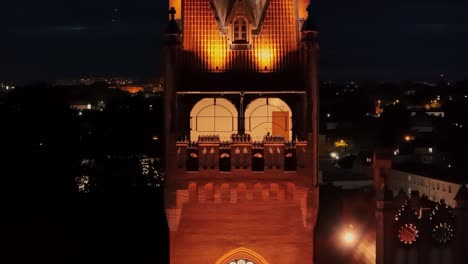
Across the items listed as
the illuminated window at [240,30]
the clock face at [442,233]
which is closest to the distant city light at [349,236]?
the clock face at [442,233]

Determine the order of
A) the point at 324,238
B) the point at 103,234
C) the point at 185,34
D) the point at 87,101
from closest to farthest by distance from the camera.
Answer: the point at 185,34
the point at 324,238
the point at 103,234
the point at 87,101

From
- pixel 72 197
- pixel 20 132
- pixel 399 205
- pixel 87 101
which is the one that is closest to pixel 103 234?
pixel 72 197

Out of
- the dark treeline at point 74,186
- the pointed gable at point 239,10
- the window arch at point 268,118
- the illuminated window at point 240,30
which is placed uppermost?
the pointed gable at point 239,10

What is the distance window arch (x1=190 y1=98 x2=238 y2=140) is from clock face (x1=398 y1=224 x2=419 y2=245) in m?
5.01

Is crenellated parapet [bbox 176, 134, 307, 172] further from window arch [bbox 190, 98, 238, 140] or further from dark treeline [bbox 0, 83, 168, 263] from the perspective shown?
dark treeline [bbox 0, 83, 168, 263]

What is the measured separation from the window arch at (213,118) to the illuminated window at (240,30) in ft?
4.33

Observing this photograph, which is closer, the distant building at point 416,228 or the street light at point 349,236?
the distant building at point 416,228

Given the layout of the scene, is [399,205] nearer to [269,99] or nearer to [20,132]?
[269,99]

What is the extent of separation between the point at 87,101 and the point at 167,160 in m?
112

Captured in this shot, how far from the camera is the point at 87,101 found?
409 ft

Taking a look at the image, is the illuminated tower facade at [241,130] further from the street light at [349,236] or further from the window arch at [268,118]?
the street light at [349,236]

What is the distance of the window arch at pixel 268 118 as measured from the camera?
16422 millimetres

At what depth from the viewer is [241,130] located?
53.2 ft

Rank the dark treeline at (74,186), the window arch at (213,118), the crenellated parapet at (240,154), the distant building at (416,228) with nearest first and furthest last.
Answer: the crenellated parapet at (240,154)
the window arch at (213,118)
the distant building at (416,228)
the dark treeline at (74,186)
